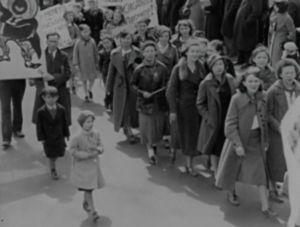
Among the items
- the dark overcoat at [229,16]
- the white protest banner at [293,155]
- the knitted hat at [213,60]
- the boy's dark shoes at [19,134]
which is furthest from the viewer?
the dark overcoat at [229,16]

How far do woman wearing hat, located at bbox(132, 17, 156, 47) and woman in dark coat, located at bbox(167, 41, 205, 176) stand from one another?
233cm

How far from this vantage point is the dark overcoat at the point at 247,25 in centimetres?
1225

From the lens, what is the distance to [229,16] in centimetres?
1319

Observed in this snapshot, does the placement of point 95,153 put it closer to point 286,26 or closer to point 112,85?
point 112,85

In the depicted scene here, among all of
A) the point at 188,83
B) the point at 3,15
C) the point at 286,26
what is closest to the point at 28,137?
the point at 3,15

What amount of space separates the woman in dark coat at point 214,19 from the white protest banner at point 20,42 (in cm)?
642

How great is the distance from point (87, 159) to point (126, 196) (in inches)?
34.0

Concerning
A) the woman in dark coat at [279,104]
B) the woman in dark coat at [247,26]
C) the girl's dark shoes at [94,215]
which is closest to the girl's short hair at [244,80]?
the woman in dark coat at [279,104]

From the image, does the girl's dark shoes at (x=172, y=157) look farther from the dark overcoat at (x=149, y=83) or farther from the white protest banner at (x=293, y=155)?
the white protest banner at (x=293, y=155)

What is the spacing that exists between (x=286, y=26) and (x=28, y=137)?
500 centimetres

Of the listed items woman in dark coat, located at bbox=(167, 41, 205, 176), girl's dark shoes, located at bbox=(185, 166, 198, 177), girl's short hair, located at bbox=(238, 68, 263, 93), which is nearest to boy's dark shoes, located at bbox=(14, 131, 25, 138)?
woman in dark coat, located at bbox=(167, 41, 205, 176)

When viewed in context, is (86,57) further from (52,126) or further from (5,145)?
(52,126)

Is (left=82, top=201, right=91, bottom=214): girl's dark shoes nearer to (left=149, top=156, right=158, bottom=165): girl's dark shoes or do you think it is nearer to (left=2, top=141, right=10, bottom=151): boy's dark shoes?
(left=149, top=156, right=158, bottom=165): girl's dark shoes

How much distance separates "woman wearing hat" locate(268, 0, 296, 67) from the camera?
1110cm
